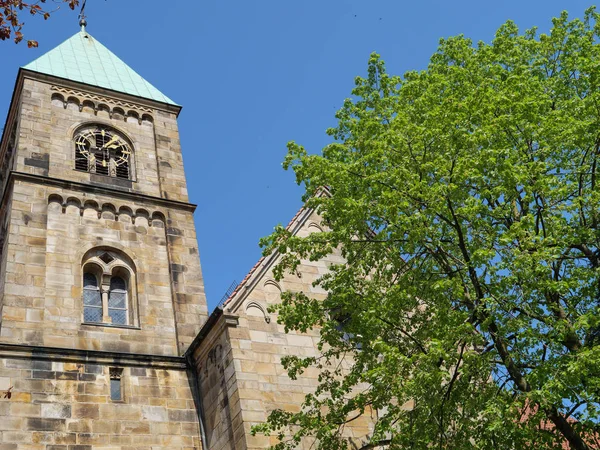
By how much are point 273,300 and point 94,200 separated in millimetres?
7110

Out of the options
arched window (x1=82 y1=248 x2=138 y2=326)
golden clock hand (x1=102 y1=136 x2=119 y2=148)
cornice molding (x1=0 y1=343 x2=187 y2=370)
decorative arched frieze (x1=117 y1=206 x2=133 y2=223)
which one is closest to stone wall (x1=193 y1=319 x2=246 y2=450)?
cornice molding (x1=0 y1=343 x2=187 y2=370)

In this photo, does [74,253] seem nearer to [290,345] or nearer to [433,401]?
[290,345]

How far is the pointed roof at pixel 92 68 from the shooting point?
25.7 m

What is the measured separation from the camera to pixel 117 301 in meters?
19.8

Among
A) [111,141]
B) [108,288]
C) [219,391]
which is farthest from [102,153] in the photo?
[219,391]

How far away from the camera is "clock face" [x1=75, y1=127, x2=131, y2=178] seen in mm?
23016

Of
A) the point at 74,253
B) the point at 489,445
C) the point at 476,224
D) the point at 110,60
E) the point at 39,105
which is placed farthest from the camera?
the point at 110,60

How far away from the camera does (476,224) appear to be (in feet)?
38.6

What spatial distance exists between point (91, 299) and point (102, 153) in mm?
6120

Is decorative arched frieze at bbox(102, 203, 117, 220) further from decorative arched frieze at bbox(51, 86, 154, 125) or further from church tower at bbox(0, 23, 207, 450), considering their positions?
decorative arched frieze at bbox(51, 86, 154, 125)

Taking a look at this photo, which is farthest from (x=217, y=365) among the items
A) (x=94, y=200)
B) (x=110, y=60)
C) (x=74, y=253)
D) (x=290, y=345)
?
(x=110, y=60)

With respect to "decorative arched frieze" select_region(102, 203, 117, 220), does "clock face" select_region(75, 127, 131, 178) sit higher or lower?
higher

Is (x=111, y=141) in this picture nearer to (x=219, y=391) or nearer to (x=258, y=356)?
(x=219, y=391)

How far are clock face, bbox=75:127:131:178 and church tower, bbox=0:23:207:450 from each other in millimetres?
A: 48
